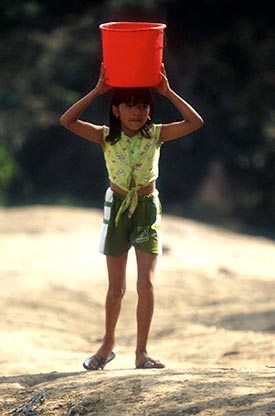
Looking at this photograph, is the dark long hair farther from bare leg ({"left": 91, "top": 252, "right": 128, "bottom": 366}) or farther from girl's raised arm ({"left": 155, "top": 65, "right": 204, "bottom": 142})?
bare leg ({"left": 91, "top": 252, "right": 128, "bottom": 366})

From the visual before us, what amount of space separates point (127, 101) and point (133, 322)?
358 cm

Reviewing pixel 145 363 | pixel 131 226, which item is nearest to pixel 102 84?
pixel 131 226

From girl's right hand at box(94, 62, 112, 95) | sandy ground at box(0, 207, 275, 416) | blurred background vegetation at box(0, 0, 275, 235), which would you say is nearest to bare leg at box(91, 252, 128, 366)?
sandy ground at box(0, 207, 275, 416)

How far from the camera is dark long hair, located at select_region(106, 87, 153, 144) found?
221 inches

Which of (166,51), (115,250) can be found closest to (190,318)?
(115,250)

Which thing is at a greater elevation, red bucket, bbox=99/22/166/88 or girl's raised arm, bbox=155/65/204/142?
red bucket, bbox=99/22/166/88

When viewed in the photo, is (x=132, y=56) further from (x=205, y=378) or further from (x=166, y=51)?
(x=166, y=51)

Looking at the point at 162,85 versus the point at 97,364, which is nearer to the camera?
the point at 162,85

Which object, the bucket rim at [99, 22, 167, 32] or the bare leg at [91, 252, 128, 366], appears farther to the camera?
the bare leg at [91, 252, 128, 366]

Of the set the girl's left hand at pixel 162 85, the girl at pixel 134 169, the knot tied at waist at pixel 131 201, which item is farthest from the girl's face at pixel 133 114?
the knot tied at waist at pixel 131 201

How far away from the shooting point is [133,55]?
543 cm

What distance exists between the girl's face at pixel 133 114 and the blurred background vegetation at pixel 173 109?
1109cm

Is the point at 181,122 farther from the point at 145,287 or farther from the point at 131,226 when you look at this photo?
the point at 145,287

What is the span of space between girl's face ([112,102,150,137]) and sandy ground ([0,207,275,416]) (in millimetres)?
1298
